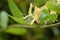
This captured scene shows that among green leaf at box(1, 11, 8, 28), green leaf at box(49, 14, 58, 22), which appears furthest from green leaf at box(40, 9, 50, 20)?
green leaf at box(1, 11, 8, 28)

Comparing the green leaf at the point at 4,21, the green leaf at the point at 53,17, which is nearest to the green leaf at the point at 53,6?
the green leaf at the point at 53,17

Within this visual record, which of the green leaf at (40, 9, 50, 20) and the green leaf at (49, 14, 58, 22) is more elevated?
the green leaf at (40, 9, 50, 20)

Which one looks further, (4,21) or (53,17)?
(4,21)

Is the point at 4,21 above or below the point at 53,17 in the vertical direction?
below

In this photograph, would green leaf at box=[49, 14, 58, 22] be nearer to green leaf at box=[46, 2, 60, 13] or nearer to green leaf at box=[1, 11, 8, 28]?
green leaf at box=[46, 2, 60, 13]

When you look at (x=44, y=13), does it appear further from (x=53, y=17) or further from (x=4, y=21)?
(x=4, y=21)

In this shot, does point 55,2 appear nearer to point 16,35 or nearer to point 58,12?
point 58,12

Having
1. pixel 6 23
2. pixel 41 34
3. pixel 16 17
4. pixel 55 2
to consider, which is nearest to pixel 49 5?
pixel 55 2

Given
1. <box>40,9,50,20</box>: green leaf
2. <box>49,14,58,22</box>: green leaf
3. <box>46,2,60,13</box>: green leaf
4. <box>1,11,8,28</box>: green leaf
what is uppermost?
<box>46,2,60,13</box>: green leaf

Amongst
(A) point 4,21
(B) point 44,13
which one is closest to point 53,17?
(B) point 44,13

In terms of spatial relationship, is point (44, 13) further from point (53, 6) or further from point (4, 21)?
point (4, 21)

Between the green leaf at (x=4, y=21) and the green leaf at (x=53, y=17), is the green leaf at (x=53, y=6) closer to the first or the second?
the green leaf at (x=53, y=17)
